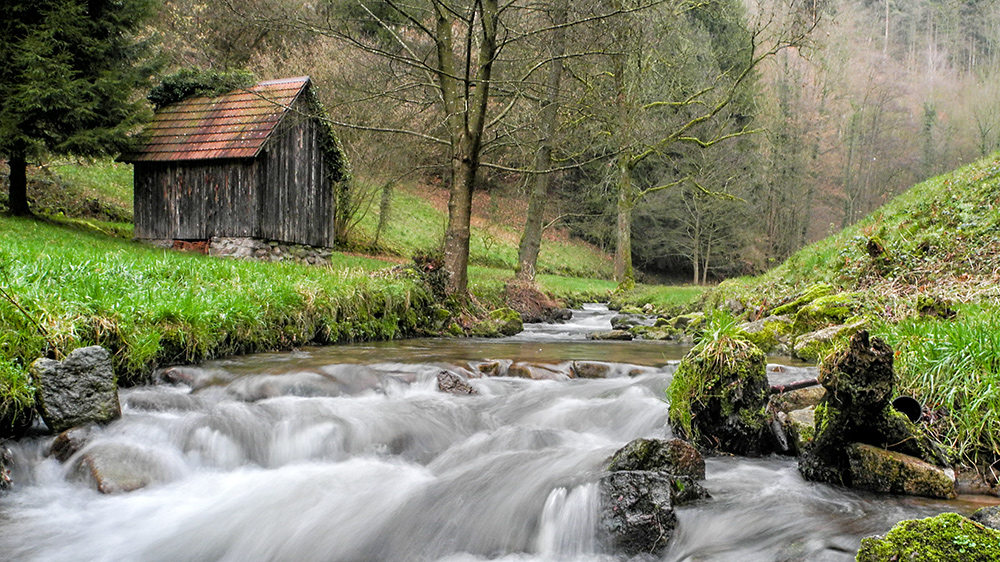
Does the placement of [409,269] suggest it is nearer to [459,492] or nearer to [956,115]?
[459,492]

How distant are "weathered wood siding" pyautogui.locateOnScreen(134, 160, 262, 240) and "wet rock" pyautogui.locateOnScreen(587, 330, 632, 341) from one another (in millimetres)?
10243

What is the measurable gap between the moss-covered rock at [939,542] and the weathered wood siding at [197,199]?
17330 mm

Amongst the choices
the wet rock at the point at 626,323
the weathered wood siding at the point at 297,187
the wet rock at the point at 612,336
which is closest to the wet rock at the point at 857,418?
the wet rock at the point at 612,336

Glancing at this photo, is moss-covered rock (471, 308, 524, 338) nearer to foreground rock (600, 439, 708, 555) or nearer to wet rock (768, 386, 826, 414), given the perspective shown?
wet rock (768, 386, 826, 414)

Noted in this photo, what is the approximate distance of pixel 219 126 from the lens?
18156mm

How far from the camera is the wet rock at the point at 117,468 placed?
4273mm

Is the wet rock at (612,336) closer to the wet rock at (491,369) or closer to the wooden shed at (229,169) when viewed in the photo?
the wet rock at (491,369)

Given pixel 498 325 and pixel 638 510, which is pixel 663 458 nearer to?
pixel 638 510

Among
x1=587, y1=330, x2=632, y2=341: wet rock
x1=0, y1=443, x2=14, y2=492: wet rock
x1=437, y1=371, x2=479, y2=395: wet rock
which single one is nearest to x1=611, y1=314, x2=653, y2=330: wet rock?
x1=587, y1=330, x2=632, y2=341: wet rock

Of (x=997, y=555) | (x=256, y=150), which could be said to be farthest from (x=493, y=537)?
(x=256, y=150)

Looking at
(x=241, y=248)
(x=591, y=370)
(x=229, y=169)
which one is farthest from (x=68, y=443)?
(x=229, y=169)

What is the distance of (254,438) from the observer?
5.24 m

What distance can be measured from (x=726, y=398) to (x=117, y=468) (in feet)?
14.2

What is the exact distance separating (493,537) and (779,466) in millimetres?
2108
